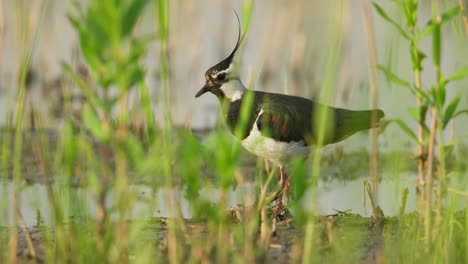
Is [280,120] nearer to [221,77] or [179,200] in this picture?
[221,77]


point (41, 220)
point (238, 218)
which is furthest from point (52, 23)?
point (238, 218)

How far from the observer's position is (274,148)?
6.32 meters

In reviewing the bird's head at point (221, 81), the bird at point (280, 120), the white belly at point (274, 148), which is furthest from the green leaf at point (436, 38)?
the bird's head at point (221, 81)

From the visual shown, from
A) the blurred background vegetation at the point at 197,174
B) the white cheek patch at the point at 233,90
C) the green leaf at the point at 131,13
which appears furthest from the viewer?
the white cheek patch at the point at 233,90

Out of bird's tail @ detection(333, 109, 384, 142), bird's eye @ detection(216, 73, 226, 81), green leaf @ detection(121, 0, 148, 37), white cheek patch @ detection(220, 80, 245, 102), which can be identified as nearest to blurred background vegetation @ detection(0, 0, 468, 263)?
green leaf @ detection(121, 0, 148, 37)

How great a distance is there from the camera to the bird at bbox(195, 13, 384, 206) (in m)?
6.34

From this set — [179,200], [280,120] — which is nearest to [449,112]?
[280,120]

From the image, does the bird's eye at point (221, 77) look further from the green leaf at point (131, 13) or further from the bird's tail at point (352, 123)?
the green leaf at point (131, 13)

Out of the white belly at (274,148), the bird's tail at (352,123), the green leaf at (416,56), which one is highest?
the green leaf at (416,56)

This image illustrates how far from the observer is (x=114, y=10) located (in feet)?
11.8

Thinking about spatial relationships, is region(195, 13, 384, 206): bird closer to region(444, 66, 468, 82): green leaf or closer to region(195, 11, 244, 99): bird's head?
region(195, 11, 244, 99): bird's head

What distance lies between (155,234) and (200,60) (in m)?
5.47

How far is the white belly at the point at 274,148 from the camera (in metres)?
6.22

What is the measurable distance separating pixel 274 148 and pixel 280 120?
0.19 metres
